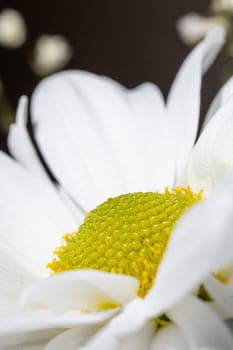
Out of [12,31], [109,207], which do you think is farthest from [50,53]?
[109,207]

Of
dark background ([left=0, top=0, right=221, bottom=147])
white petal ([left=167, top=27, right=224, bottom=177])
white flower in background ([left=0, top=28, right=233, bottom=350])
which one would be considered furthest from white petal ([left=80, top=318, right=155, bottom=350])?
dark background ([left=0, top=0, right=221, bottom=147])

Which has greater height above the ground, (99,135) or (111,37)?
(99,135)

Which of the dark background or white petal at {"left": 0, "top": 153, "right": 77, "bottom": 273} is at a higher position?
white petal at {"left": 0, "top": 153, "right": 77, "bottom": 273}

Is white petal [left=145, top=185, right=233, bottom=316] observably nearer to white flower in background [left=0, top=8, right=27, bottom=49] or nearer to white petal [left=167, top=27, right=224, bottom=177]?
white petal [left=167, top=27, right=224, bottom=177]

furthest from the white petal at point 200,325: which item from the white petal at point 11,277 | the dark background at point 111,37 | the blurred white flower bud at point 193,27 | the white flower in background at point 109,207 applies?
the dark background at point 111,37

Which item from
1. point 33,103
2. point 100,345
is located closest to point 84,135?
point 33,103

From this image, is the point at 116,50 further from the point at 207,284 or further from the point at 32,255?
the point at 207,284

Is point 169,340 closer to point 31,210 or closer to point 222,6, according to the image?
point 31,210
